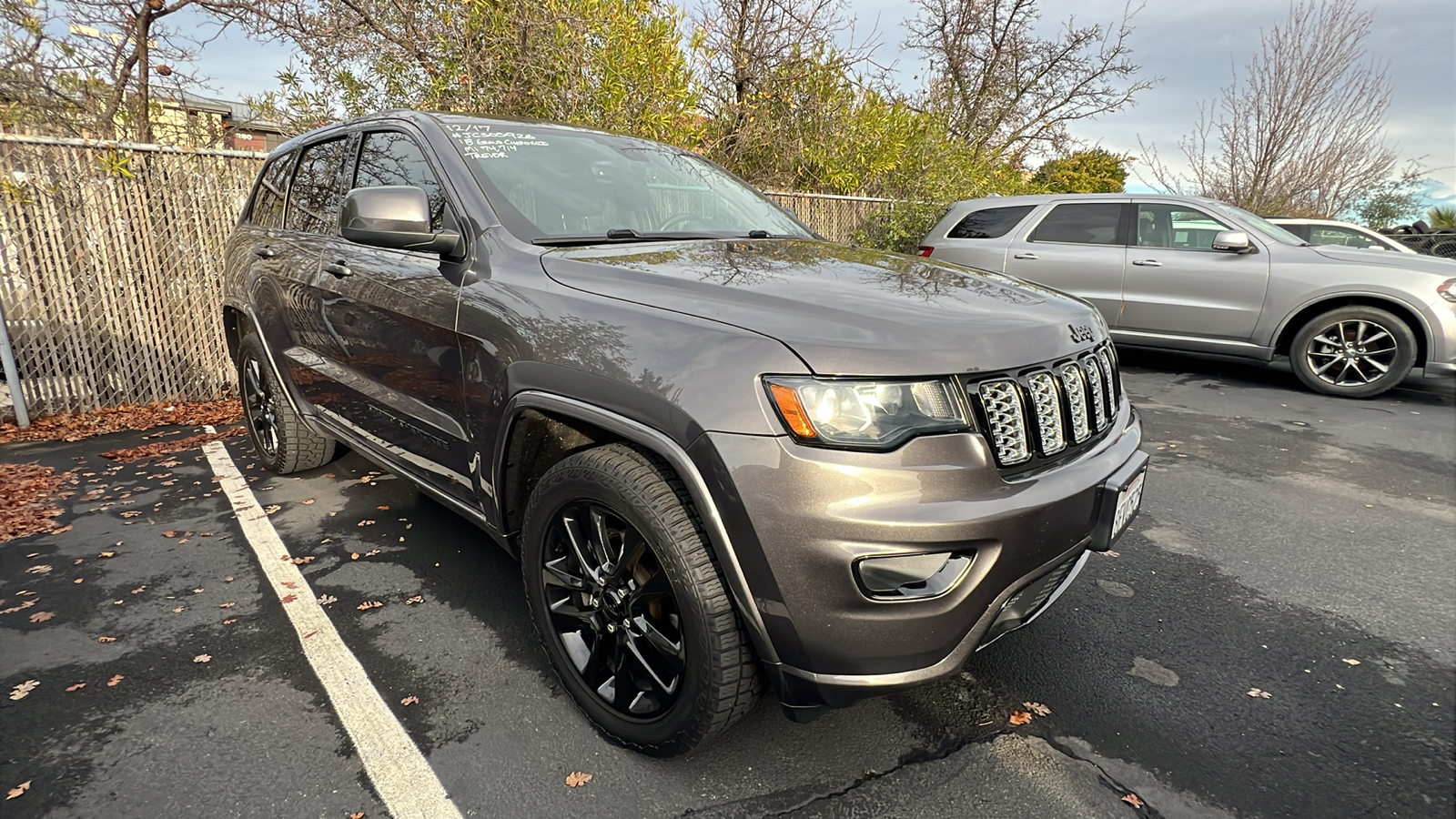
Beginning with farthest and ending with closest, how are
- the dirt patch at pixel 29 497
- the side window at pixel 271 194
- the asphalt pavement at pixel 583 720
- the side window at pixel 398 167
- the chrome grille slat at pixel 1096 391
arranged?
the side window at pixel 271 194, the dirt patch at pixel 29 497, the side window at pixel 398 167, the chrome grille slat at pixel 1096 391, the asphalt pavement at pixel 583 720

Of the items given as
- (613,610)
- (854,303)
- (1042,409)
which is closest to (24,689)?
(613,610)

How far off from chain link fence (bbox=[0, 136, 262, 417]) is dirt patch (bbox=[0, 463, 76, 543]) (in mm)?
1325

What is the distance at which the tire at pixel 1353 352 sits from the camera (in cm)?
630

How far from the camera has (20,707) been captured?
7.35 feet

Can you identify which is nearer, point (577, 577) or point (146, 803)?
point (146, 803)

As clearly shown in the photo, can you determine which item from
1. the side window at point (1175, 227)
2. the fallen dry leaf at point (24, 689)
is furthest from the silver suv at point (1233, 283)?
the fallen dry leaf at point (24, 689)

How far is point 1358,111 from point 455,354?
20244 mm

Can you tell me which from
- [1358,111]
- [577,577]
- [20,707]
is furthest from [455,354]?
[1358,111]

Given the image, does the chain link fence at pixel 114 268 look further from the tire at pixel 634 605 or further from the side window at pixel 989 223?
the side window at pixel 989 223

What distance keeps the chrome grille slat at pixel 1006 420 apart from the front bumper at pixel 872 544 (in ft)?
0.17

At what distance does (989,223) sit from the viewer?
8.20 m

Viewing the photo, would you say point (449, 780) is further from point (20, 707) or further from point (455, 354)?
point (20, 707)

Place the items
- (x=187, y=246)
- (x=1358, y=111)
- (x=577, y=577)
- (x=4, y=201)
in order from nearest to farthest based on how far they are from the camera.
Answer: (x=577, y=577), (x=4, y=201), (x=187, y=246), (x=1358, y=111)

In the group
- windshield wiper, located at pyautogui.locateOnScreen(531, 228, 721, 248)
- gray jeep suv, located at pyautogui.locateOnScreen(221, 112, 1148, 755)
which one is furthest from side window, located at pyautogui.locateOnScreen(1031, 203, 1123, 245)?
windshield wiper, located at pyautogui.locateOnScreen(531, 228, 721, 248)
